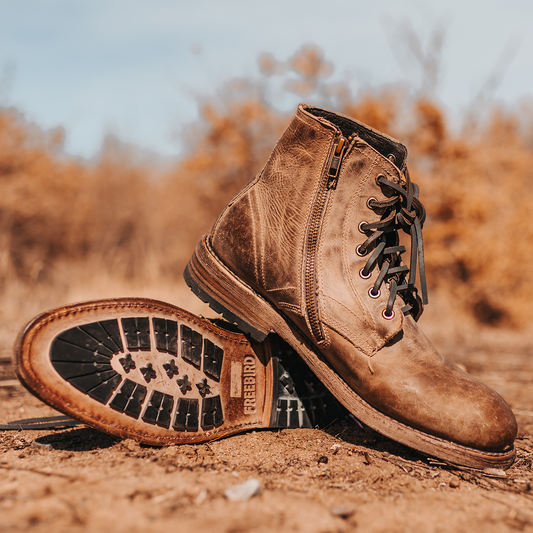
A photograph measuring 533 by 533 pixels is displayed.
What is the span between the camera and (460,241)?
7500 mm

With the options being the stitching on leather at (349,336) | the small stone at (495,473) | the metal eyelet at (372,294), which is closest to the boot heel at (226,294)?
the stitching on leather at (349,336)

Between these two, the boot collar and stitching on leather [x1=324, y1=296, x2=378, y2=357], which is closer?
stitching on leather [x1=324, y1=296, x2=378, y2=357]

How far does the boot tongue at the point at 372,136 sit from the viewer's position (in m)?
1.82

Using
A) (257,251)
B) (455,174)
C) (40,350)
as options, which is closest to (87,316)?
(40,350)

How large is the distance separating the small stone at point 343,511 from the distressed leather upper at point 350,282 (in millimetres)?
538

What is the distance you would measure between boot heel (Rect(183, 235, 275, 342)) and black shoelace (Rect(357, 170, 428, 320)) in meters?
0.49

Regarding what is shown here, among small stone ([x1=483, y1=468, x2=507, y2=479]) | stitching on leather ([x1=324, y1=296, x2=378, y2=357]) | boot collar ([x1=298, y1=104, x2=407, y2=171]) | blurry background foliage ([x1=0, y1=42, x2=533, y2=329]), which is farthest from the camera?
blurry background foliage ([x1=0, y1=42, x2=533, y2=329])

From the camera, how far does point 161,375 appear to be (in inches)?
62.0

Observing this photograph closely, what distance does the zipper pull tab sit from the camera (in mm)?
1777

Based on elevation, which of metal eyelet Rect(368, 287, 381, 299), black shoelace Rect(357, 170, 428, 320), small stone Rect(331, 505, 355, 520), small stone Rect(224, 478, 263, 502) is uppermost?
black shoelace Rect(357, 170, 428, 320)

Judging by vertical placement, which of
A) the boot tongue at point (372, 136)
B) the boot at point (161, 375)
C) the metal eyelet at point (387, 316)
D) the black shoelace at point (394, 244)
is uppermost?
the boot tongue at point (372, 136)

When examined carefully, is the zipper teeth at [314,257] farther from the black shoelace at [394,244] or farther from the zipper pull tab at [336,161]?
the black shoelace at [394,244]

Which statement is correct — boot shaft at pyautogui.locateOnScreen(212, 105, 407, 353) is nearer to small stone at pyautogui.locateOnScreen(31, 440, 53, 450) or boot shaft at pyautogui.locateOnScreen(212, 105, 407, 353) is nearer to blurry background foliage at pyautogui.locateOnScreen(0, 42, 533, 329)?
small stone at pyautogui.locateOnScreen(31, 440, 53, 450)

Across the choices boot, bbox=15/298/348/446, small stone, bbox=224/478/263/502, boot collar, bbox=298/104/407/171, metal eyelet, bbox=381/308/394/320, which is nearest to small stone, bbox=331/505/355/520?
small stone, bbox=224/478/263/502
